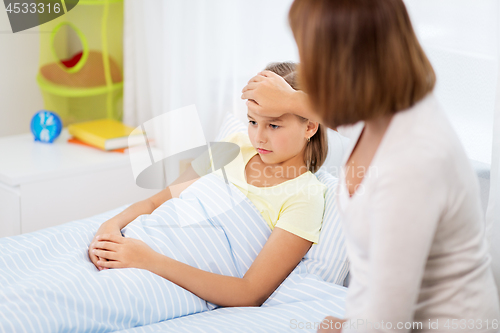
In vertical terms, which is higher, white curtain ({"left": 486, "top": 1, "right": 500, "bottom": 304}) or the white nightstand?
white curtain ({"left": 486, "top": 1, "right": 500, "bottom": 304})

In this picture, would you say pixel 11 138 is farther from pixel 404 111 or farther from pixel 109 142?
pixel 404 111

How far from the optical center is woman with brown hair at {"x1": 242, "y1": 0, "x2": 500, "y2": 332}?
56cm

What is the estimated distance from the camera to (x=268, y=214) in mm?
1269

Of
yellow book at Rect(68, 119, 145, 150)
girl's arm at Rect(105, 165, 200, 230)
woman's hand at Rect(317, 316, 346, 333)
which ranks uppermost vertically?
woman's hand at Rect(317, 316, 346, 333)

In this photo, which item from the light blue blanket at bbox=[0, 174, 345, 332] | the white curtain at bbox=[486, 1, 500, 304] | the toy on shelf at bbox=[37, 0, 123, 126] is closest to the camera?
the light blue blanket at bbox=[0, 174, 345, 332]

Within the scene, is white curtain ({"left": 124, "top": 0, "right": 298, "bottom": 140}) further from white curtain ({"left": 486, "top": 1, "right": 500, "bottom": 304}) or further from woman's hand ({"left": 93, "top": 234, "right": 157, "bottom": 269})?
woman's hand ({"left": 93, "top": 234, "right": 157, "bottom": 269})

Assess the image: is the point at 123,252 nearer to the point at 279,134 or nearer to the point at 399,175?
the point at 279,134

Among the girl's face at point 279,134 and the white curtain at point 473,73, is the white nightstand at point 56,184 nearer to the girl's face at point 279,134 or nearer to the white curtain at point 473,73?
the girl's face at point 279,134

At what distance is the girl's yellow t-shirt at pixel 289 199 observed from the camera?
118 centimetres

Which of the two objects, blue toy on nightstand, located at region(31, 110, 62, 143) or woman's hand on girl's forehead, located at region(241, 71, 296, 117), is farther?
blue toy on nightstand, located at region(31, 110, 62, 143)

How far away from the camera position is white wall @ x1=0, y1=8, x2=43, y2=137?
230cm

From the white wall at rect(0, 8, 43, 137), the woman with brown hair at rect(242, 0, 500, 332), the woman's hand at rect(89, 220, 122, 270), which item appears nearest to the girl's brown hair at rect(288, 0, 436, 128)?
the woman with brown hair at rect(242, 0, 500, 332)

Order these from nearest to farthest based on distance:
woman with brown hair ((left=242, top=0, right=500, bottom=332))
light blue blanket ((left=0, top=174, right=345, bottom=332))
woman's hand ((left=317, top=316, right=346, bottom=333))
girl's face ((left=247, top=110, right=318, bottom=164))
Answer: woman with brown hair ((left=242, top=0, right=500, bottom=332)), woman's hand ((left=317, top=316, right=346, bottom=333)), light blue blanket ((left=0, top=174, right=345, bottom=332)), girl's face ((left=247, top=110, right=318, bottom=164))

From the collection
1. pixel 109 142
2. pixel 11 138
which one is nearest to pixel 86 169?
pixel 109 142
